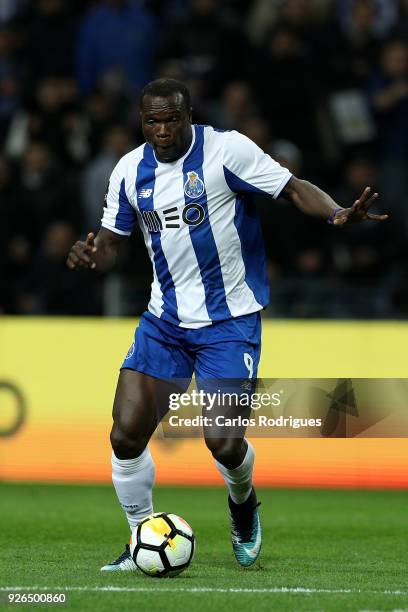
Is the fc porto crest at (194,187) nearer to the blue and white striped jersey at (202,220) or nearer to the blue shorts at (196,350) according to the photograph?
the blue and white striped jersey at (202,220)

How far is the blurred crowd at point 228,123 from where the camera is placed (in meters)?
13.2

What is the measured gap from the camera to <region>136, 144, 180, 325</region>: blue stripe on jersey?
731cm

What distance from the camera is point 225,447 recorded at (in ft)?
23.6

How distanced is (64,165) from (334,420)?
7.24 meters

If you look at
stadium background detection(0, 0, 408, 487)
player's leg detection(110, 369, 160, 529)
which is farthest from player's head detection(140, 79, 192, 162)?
stadium background detection(0, 0, 408, 487)

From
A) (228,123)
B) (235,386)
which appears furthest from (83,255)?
(228,123)

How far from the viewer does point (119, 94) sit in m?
14.5

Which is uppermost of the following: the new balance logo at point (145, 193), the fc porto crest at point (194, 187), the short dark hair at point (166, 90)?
the short dark hair at point (166, 90)

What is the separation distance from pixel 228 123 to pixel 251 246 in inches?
262

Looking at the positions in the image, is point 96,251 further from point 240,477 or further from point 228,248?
point 240,477

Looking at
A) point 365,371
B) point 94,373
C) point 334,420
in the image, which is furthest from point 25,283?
point 334,420

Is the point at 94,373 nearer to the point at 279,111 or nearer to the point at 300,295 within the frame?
the point at 300,295

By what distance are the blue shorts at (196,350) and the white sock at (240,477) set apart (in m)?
0.46

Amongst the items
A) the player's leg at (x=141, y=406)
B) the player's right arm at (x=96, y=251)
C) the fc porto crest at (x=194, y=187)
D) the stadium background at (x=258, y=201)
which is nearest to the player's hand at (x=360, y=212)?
the fc porto crest at (x=194, y=187)
